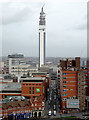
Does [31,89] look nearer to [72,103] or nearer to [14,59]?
[72,103]

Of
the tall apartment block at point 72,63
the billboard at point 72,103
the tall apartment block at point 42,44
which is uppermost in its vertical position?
the tall apartment block at point 42,44

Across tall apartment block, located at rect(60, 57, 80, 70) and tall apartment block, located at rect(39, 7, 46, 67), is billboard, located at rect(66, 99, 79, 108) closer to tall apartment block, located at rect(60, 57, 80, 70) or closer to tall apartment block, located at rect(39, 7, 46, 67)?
tall apartment block, located at rect(60, 57, 80, 70)

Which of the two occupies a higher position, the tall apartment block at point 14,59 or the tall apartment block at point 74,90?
the tall apartment block at point 14,59

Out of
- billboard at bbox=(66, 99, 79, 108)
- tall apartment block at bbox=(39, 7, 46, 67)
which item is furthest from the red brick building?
tall apartment block at bbox=(39, 7, 46, 67)

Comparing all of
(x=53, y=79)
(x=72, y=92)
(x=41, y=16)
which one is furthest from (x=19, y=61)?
(x=72, y=92)

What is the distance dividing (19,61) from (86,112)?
13445mm

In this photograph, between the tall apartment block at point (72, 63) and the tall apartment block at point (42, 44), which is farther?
the tall apartment block at point (42, 44)

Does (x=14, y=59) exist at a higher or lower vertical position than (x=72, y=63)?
higher

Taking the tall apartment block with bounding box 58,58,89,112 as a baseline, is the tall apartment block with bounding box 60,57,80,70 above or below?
above

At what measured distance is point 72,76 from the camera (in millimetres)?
10055

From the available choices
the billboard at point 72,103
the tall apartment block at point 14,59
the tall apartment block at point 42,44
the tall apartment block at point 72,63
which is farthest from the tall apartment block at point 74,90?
the tall apartment block at point 42,44

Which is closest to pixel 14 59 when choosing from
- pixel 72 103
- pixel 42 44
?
pixel 42 44

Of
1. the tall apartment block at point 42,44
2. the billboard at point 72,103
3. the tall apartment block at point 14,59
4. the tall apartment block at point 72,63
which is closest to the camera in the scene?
the billboard at point 72,103

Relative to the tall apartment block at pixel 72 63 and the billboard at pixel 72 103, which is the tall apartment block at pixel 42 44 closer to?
the tall apartment block at pixel 72 63
